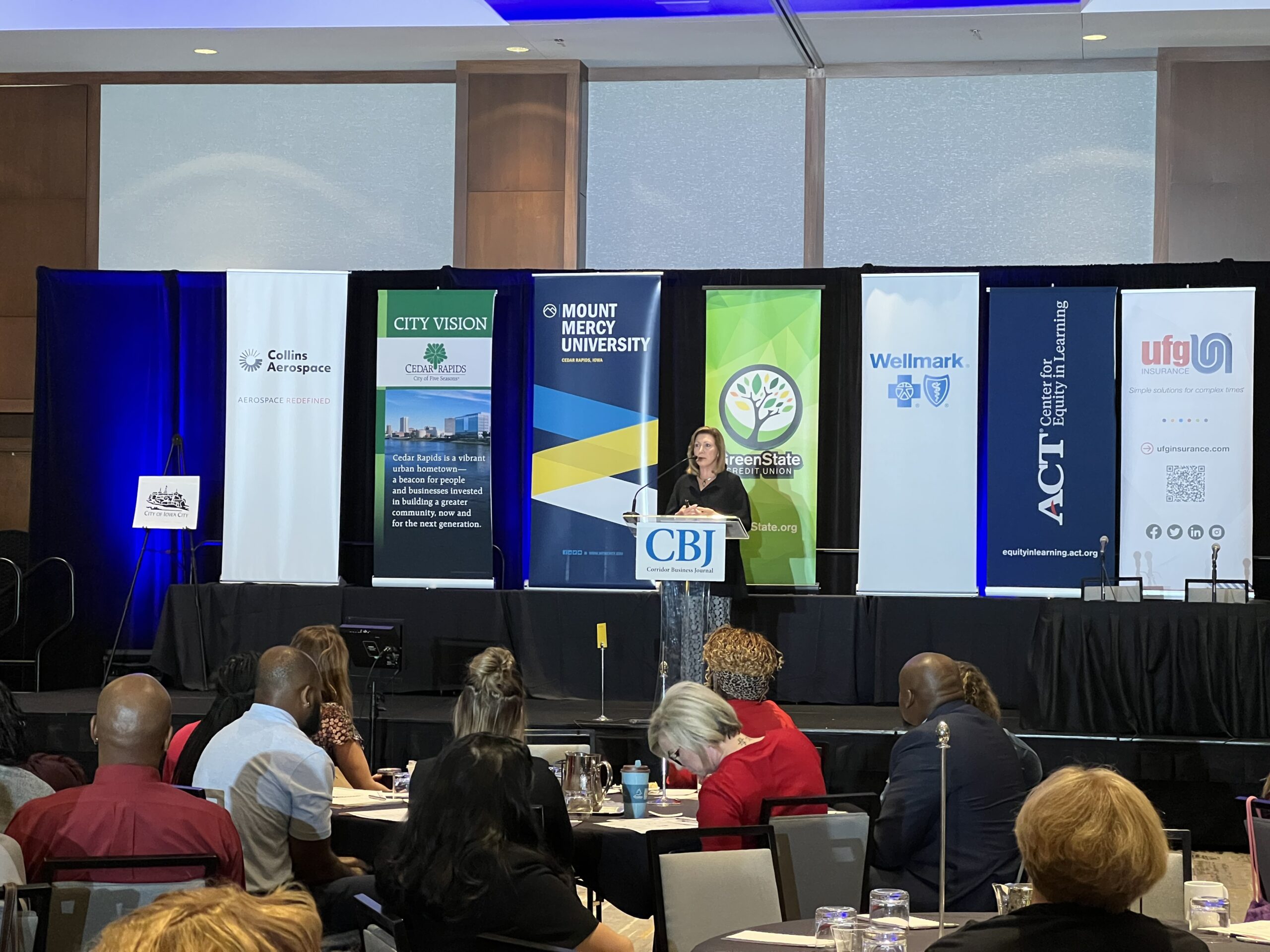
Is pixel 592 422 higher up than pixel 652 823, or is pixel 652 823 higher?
pixel 592 422

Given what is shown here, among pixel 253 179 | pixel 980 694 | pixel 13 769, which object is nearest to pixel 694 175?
pixel 253 179

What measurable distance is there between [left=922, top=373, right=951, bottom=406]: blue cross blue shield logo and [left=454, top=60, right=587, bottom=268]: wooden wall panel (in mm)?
2993

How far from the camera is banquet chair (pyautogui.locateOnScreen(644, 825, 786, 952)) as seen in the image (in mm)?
3283

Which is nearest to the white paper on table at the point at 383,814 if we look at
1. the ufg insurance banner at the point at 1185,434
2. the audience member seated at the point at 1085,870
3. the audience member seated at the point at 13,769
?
the audience member seated at the point at 13,769

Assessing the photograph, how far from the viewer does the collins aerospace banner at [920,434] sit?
8.83 m

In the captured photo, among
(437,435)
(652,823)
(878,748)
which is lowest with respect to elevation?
(878,748)

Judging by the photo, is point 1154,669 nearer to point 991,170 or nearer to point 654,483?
point 654,483

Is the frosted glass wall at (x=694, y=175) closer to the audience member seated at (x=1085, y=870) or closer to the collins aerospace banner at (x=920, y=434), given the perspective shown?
the collins aerospace banner at (x=920, y=434)

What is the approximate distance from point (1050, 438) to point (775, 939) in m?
6.36

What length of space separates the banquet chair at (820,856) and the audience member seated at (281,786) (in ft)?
3.60

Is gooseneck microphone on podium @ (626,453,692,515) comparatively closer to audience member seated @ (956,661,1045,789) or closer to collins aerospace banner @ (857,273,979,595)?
collins aerospace banner @ (857,273,979,595)

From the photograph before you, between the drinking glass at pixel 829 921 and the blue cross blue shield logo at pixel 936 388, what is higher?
the blue cross blue shield logo at pixel 936 388

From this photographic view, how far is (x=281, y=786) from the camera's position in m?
3.80

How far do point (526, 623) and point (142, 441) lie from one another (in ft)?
9.92
